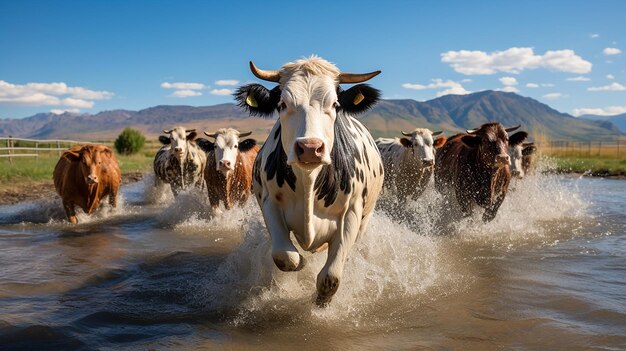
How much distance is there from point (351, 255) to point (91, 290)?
9.31 feet

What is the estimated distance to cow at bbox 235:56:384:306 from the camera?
12.9ft

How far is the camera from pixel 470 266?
6473mm

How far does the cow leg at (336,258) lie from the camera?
4148 millimetres

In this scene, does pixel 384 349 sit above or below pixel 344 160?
below

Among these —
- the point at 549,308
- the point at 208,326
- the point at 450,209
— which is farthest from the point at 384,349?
the point at 450,209

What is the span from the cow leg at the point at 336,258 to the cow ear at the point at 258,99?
117 centimetres

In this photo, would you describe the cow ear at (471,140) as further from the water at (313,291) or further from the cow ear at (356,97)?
the cow ear at (356,97)

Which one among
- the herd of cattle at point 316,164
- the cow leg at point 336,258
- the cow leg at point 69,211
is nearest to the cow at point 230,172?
the cow leg at point 69,211

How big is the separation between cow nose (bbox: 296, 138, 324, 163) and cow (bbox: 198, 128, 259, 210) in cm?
597

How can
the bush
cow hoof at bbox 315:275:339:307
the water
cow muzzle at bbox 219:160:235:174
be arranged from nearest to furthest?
the water → cow hoof at bbox 315:275:339:307 → cow muzzle at bbox 219:160:235:174 → the bush

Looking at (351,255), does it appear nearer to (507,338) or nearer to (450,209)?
(507,338)

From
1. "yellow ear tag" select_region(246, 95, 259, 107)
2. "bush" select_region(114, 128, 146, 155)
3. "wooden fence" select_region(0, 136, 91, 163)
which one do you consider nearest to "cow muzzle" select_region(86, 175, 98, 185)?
"yellow ear tag" select_region(246, 95, 259, 107)

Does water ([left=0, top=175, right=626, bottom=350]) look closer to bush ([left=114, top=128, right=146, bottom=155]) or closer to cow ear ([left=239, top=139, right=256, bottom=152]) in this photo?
cow ear ([left=239, top=139, right=256, bottom=152])

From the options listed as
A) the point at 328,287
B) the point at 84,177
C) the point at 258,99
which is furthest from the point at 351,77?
the point at 84,177
